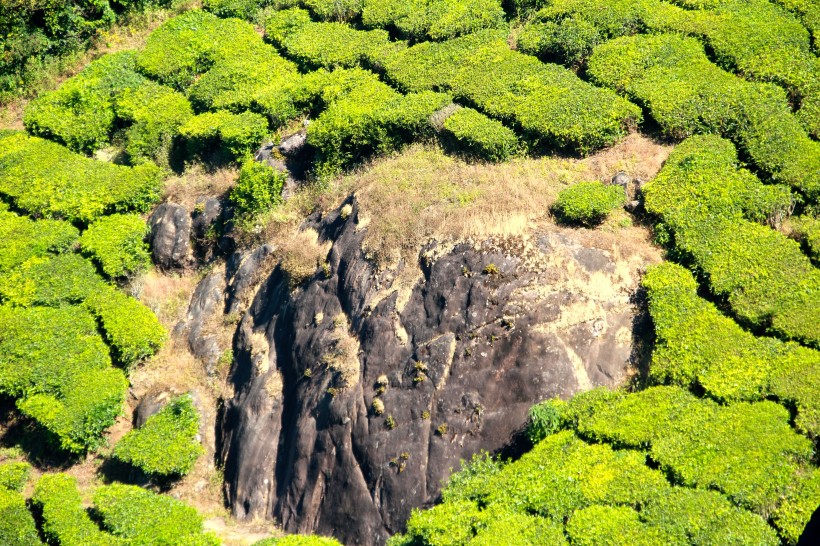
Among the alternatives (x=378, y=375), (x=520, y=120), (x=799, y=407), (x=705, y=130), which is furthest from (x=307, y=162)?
(x=799, y=407)

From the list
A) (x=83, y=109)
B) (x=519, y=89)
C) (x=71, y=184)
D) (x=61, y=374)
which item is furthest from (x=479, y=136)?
(x=83, y=109)

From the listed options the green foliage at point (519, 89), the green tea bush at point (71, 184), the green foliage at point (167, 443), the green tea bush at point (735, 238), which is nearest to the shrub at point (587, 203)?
the green tea bush at point (735, 238)

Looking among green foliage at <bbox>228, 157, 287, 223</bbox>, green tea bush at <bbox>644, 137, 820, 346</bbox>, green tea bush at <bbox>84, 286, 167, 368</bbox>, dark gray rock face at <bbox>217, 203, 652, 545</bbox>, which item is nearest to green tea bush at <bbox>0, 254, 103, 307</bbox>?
green tea bush at <bbox>84, 286, 167, 368</bbox>

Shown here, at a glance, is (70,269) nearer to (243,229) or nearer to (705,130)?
(243,229)

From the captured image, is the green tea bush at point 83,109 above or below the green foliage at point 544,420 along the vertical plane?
below

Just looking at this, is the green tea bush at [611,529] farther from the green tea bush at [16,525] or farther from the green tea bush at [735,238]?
the green tea bush at [16,525]

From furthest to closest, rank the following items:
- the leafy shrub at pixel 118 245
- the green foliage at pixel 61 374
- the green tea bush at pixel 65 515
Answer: the leafy shrub at pixel 118 245 → the green foliage at pixel 61 374 → the green tea bush at pixel 65 515
